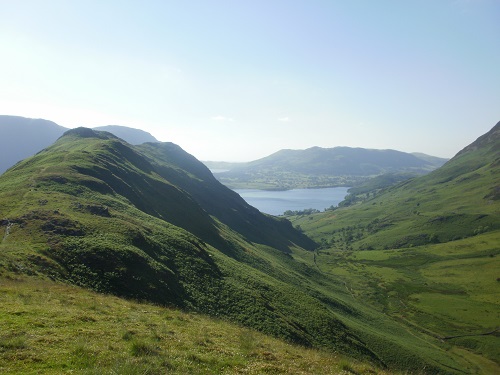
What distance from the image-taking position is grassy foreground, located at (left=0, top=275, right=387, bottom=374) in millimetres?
16156

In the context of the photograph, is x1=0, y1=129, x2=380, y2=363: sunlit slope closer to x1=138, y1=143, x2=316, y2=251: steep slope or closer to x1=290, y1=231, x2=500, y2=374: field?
x1=290, y1=231, x2=500, y2=374: field

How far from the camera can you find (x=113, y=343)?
765 inches

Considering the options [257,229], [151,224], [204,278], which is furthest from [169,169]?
[204,278]

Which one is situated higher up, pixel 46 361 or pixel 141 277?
pixel 46 361

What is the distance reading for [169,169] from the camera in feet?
590

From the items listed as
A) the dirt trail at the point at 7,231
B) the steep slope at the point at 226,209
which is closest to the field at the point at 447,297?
the steep slope at the point at 226,209

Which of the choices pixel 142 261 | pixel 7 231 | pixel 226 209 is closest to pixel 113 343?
pixel 142 261

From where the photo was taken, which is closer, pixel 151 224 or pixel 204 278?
pixel 204 278

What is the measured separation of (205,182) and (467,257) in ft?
549

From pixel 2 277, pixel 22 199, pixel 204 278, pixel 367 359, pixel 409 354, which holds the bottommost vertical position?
pixel 409 354

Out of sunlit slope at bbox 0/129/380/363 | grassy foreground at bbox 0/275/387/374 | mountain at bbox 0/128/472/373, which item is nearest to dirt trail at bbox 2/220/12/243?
mountain at bbox 0/128/472/373

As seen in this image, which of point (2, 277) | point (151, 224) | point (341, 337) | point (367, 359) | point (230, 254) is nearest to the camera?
point (2, 277)

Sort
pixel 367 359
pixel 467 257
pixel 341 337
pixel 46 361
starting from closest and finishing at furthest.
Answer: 1. pixel 46 361
2. pixel 367 359
3. pixel 341 337
4. pixel 467 257

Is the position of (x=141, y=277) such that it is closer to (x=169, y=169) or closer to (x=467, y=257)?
(x=169, y=169)
